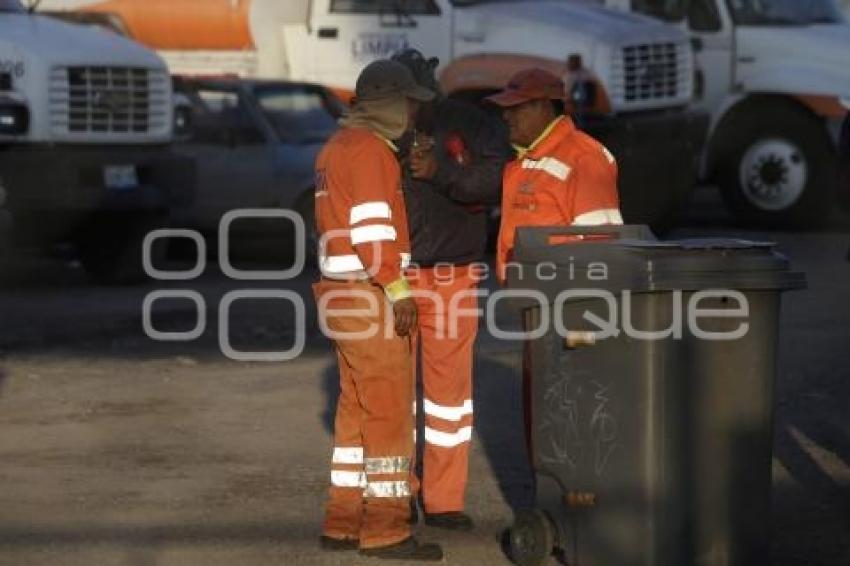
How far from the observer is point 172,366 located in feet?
42.6

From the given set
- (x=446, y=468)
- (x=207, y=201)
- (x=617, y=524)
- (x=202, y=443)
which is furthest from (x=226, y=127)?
(x=617, y=524)

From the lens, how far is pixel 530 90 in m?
8.39

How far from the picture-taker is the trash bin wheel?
784 centimetres

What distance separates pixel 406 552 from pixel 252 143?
33.1ft

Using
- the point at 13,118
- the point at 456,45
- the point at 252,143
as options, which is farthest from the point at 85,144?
the point at 456,45

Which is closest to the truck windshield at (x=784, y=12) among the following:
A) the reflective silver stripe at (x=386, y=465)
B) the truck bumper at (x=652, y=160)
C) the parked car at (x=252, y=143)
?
the truck bumper at (x=652, y=160)

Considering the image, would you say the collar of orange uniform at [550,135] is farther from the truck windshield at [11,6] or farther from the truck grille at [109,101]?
the truck windshield at [11,6]

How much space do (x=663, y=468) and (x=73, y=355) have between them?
6658 mm

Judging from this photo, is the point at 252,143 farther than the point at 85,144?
Yes

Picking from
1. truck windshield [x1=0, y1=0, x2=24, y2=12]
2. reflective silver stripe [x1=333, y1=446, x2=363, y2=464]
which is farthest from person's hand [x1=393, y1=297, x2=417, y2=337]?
truck windshield [x1=0, y1=0, x2=24, y2=12]

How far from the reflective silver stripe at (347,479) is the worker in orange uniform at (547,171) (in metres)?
0.89

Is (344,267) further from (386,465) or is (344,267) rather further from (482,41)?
(482,41)

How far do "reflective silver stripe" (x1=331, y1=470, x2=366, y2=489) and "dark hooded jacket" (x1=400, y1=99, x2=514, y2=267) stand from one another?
2.86 feet

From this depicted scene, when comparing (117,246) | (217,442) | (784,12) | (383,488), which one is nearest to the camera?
(383,488)
